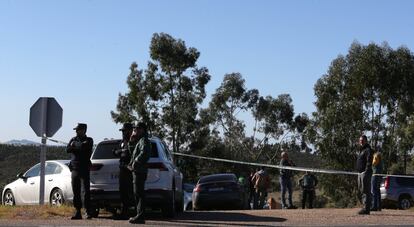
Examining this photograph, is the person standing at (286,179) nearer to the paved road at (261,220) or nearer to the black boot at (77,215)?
the paved road at (261,220)

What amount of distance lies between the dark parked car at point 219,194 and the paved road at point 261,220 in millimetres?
6013

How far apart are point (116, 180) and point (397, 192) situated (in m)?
17.2

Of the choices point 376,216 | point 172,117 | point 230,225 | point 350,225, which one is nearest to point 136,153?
point 230,225

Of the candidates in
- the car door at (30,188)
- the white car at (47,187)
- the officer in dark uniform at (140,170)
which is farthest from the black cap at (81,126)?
the car door at (30,188)

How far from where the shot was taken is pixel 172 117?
38812 mm

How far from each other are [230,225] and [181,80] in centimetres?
2760

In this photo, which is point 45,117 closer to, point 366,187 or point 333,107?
point 366,187

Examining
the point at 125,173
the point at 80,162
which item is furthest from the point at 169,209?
the point at 80,162

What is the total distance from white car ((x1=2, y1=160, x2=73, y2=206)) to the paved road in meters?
3.50

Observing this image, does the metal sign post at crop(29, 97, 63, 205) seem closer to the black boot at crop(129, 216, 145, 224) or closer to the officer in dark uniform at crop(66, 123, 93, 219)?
the officer in dark uniform at crop(66, 123, 93, 219)

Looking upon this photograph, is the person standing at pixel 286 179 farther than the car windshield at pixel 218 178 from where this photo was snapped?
No

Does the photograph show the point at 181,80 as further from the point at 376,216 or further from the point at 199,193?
the point at 376,216

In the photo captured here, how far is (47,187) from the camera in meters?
17.9

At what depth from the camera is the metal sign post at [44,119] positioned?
15383 mm
